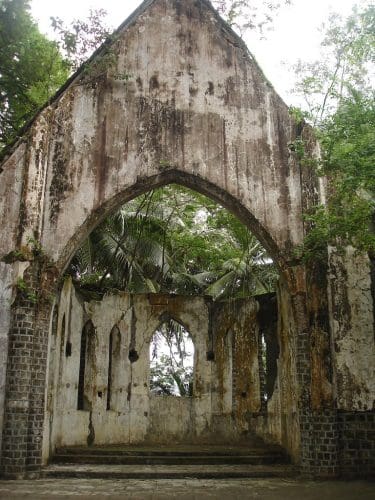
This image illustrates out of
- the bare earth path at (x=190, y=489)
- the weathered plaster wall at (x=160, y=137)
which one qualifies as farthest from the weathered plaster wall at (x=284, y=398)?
the weathered plaster wall at (x=160, y=137)

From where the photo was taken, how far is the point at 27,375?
8109 mm

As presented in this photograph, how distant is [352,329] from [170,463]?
4035 millimetres

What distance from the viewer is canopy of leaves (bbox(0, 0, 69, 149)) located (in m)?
10.5

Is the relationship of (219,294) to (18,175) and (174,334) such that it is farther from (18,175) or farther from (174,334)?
(18,175)

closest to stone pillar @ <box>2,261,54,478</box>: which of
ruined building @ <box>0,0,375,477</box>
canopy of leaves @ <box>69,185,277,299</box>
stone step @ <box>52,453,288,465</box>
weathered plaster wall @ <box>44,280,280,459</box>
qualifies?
ruined building @ <box>0,0,375,477</box>

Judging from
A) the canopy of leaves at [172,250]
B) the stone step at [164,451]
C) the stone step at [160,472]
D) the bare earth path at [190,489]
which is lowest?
the bare earth path at [190,489]

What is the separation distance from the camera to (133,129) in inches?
375

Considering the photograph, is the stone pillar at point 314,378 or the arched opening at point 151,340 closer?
the stone pillar at point 314,378

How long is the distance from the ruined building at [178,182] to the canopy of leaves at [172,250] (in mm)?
3456

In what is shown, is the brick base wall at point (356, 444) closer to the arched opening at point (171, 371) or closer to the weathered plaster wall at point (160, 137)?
the weathered plaster wall at point (160, 137)

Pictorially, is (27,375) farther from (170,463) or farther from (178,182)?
(178,182)

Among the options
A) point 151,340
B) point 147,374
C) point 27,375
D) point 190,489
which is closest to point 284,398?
point 147,374

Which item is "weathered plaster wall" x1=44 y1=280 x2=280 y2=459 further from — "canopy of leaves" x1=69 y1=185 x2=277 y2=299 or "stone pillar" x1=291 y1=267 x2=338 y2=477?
"stone pillar" x1=291 y1=267 x2=338 y2=477

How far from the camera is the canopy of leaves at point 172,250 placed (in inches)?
588
